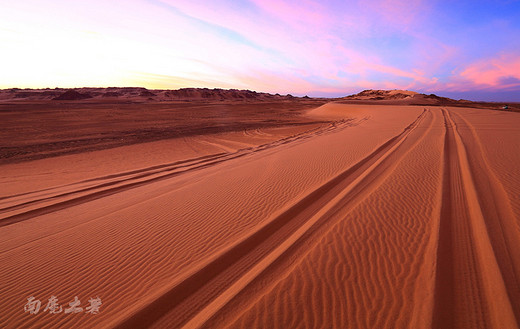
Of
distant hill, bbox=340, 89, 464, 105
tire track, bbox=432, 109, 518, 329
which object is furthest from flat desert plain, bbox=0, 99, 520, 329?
distant hill, bbox=340, 89, 464, 105

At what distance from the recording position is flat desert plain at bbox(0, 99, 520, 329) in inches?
96.7

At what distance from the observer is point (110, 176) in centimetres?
800

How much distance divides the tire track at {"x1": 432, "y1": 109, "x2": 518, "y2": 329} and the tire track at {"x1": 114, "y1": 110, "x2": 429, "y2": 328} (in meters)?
1.67

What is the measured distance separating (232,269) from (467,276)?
2.72 metres

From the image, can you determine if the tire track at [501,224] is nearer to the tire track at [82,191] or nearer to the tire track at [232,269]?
the tire track at [232,269]

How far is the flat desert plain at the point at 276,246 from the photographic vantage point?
96.7 inches

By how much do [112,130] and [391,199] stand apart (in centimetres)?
1949

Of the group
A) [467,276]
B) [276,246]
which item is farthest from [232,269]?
[467,276]

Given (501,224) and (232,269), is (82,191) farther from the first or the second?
(501,224)

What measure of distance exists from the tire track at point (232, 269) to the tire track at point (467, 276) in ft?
5.47

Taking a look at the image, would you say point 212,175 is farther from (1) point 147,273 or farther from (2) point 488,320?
(2) point 488,320

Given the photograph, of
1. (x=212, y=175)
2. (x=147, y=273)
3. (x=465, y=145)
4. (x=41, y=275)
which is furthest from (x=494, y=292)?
(x=465, y=145)

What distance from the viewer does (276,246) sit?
11.4 feet

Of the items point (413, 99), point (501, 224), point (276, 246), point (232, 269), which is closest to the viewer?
point (232, 269)
